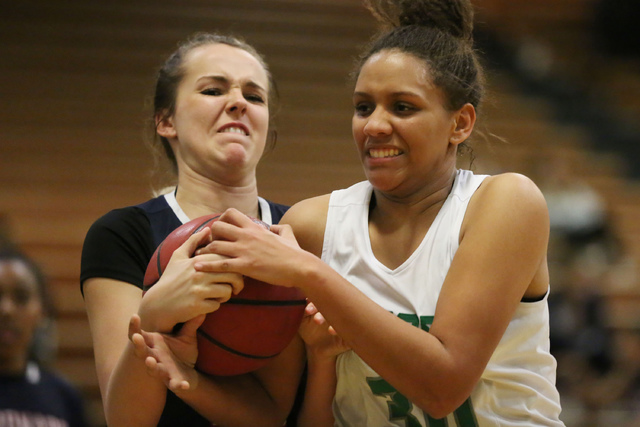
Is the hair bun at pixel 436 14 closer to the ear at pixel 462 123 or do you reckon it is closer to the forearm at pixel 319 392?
the ear at pixel 462 123

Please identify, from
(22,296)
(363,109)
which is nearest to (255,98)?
(363,109)

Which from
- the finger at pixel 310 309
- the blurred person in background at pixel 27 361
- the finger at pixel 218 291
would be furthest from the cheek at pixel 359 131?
the blurred person in background at pixel 27 361

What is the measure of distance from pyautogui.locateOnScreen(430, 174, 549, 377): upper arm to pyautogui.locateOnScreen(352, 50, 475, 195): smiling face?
0.55ft

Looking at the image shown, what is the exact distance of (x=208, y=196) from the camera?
2166mm

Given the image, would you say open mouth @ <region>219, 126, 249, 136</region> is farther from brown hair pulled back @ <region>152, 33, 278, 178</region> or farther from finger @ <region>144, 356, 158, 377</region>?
finger @ <region>144, 356, 158, 377</region>

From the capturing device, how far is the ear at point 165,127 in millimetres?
2277

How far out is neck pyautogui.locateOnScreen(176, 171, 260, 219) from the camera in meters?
2.15

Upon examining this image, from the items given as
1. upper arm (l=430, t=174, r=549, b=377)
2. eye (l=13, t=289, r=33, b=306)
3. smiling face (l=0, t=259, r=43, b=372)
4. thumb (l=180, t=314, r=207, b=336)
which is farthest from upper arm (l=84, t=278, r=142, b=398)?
eye (l=13, t=289, r=33, b=306)

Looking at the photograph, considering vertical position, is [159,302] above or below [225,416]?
above

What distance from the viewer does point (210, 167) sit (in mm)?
2148

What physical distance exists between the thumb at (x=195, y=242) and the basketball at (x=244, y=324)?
0.31 feet

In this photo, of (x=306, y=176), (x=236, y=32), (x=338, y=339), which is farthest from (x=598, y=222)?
(x=338, y=339)

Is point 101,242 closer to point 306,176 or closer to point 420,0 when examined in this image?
point 420,0

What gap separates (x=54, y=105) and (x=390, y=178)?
5.24m
